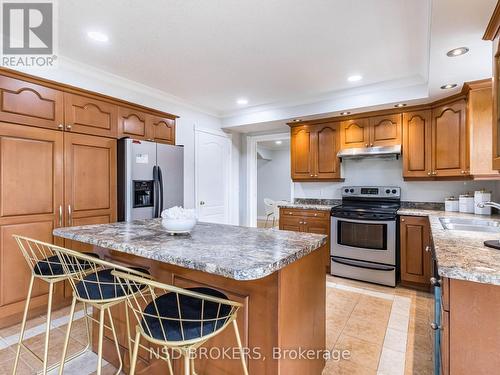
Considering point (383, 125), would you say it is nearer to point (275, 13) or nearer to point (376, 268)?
point (376, 268)

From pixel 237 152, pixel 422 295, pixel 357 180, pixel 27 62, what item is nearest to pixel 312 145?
pixel 357 180

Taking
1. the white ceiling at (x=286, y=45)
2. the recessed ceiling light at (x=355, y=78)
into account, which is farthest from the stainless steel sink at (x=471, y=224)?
the recessed ceiling light at (x=355, y=78)

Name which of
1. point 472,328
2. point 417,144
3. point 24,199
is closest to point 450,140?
point 417,144

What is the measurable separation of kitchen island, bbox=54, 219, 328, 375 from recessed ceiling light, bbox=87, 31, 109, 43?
1.65 metres

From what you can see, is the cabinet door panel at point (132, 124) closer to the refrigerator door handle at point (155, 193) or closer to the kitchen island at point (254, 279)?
the refrigerator door handle at point (155, 193)

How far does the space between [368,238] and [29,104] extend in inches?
154

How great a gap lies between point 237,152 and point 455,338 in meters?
4.52

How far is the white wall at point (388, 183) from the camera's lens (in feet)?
11.2

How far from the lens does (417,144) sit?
343 centimetres

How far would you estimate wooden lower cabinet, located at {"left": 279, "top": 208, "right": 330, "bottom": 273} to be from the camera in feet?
12.5

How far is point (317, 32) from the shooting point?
2.24 m

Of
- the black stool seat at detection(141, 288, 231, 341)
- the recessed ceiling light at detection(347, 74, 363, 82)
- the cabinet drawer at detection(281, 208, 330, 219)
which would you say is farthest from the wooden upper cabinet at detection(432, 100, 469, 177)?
the black stool seat at detection(141, 288, 231, 341)

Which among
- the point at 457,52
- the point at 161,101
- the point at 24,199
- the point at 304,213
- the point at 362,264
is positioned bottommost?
the point at 362,264

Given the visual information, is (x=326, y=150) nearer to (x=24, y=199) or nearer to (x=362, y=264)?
(x=362, y=264)
